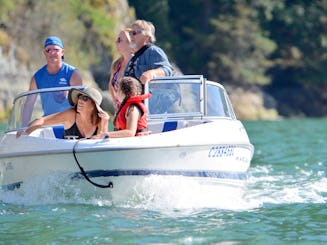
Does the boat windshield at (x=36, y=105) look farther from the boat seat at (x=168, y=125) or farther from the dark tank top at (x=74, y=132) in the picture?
the boat seat at (x=168, y=125)

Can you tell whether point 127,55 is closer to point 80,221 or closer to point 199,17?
point 80,221

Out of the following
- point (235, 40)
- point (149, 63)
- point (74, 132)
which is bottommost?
point (74, 132)

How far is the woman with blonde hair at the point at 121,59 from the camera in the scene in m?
11.0

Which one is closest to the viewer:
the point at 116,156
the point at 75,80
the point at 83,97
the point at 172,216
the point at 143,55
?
the point at 172,216

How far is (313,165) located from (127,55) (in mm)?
5925

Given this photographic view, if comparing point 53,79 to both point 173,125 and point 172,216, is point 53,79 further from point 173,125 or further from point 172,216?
point 172,216

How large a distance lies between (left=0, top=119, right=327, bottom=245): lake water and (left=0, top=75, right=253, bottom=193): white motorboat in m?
0.21

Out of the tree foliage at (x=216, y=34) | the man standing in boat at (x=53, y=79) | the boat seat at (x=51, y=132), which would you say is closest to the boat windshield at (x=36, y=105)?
the man standing in boat at (x=53, y=79)

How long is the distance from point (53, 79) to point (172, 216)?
3.22 metres

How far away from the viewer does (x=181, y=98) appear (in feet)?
36.8

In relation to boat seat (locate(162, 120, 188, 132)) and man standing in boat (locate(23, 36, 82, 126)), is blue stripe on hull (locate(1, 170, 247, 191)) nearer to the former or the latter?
boat seat (locate(162, 120, 188, 132))

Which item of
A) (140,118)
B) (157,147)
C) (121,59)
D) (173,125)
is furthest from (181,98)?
(157,147)

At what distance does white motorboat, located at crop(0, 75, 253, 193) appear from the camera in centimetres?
959

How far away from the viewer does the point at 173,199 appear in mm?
9867
